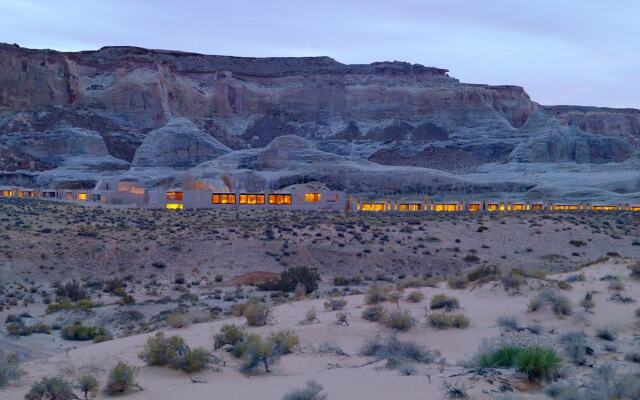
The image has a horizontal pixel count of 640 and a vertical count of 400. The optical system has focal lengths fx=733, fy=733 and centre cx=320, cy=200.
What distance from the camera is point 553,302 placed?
15.4 m

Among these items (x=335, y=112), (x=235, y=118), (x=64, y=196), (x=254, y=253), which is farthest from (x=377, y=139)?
(x=254, y=253)

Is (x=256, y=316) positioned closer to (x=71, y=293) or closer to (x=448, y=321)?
(x=448, y=321)

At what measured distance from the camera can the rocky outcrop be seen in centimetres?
9962

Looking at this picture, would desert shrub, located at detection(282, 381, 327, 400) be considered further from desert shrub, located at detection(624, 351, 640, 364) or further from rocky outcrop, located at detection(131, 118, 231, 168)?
rocky outcrop, located at detection(131, 118, 231, 168)

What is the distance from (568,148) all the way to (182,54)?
265 feet

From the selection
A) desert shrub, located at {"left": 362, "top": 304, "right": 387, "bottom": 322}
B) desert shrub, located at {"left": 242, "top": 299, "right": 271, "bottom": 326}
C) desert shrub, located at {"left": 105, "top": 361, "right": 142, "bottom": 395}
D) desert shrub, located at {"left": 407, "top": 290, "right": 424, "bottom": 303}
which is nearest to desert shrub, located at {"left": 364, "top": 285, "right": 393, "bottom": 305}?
desert shrub, located at {"left": 407, "top": 290, "right": 424, "bottom": 303}

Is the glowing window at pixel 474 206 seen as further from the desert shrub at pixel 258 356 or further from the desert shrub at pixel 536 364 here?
the desert shrub at pixel 536 364

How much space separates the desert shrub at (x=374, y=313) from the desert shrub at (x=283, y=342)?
8.17 ft

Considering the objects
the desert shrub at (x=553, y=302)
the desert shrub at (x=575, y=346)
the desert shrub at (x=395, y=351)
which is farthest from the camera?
the desert shrub at (x=553, y=302)

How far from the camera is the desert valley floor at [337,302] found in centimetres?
1077

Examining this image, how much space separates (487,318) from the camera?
15.3 meters

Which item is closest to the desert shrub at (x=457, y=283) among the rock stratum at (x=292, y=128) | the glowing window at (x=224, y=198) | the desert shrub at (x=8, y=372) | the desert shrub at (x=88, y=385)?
the desert shrub at (x=88, y=385)

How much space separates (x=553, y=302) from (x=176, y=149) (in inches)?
Result: 3578

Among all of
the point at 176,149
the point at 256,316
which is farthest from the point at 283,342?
the point at 176,149
